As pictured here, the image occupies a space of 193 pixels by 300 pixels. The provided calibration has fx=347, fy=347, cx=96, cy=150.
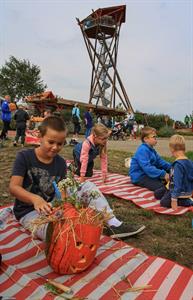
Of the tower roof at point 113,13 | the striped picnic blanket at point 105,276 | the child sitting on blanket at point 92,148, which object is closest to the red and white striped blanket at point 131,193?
the child sitting on blanket at point 92,148

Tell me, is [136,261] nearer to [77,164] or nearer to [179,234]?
[179,234]

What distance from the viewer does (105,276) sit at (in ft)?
8.68

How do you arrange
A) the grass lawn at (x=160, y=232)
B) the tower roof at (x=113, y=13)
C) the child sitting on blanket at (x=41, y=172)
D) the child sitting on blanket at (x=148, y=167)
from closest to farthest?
1. the child sitting on blanket at (x=41, y=172)
2. the grass lawn at (x=160, y=232)
3. the child sitting on blanket at (x=148, y=167)
4. the tower roof at (x=113, y=13)

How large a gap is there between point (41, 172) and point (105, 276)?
1112 millimetres

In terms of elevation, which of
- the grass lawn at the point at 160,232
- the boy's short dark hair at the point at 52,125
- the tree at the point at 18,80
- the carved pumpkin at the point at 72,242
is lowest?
the grass lawn at the point at 160,232

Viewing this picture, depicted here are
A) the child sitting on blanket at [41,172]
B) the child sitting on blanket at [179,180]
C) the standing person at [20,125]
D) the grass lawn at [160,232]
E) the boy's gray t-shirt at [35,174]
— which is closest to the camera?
the child sitting on blanket at [41,172]

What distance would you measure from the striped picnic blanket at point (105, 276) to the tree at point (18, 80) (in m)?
42.0

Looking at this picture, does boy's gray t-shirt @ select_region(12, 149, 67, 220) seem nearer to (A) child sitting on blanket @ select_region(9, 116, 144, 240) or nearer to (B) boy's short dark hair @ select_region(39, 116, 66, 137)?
(A) child sitting on blanket @ select_region(9, 116, 144, 240)

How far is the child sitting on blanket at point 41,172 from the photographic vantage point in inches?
119

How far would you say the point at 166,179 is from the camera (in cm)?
579

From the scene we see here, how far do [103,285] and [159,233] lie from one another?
152cm

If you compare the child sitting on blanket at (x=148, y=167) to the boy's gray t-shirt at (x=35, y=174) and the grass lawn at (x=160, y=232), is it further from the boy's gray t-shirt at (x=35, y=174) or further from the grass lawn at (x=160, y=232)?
the boy's gray t-shirt at (x=35, y=174)

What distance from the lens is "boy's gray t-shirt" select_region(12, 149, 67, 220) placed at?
10.3 feet

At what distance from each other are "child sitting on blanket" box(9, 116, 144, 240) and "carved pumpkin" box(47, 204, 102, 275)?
419 mm
